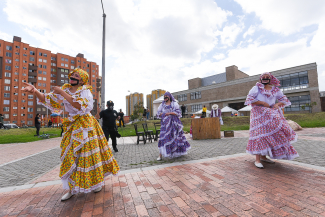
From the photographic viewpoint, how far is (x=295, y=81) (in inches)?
1300

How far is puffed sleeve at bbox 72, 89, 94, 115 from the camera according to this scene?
2.46m

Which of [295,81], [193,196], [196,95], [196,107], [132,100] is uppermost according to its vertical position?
[132,100]

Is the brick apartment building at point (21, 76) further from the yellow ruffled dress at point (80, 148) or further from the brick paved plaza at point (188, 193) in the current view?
the yellow ruffled dress at point (80, 148)

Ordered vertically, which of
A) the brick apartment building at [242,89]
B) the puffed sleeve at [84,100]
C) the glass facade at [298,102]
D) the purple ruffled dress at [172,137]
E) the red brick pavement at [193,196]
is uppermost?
the brick apartment building at [242,89]

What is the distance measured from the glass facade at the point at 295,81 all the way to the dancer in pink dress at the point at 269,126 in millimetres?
37841

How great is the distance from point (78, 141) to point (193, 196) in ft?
6.26

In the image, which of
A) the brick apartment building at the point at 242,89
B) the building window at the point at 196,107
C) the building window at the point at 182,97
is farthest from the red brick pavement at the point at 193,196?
the building window at the point at 182,97

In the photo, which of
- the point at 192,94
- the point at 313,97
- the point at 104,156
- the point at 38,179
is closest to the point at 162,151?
Result: the point at 104,156

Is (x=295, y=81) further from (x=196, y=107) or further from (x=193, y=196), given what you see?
(x=193, y=196)

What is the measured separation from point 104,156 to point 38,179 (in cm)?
201

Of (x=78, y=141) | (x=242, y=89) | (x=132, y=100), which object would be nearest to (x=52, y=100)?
(x=78, y=141)

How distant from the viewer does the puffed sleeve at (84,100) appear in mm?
2457

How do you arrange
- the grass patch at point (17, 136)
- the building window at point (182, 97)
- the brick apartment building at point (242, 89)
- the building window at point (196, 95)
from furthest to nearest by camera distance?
1. the building window at point (182, 97)
2. the building window at point (196, 95)
3. the brick apartment building at point (242, 89)
4. the grass patch at point (17, 136)

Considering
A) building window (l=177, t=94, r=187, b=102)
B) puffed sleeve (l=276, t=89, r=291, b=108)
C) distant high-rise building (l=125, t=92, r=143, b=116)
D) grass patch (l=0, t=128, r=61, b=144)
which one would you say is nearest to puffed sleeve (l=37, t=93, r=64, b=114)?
puffed sleeve (l=276, t=89, r=291, b=108)
